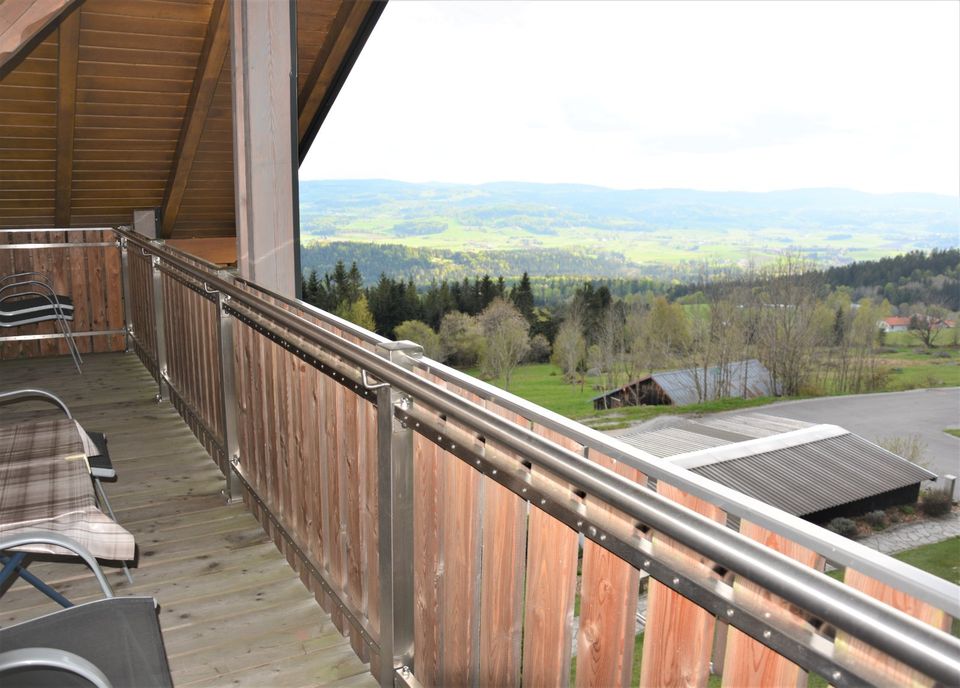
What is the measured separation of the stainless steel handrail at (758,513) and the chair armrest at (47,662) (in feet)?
2.47

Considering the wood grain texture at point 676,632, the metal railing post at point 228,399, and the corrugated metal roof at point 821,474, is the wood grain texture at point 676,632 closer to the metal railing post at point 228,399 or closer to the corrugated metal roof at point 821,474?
the metal railing post at point 228,399

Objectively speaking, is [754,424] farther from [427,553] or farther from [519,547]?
[519,547]

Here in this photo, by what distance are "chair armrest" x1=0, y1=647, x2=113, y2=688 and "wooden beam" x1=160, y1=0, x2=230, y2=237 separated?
4.95 metres

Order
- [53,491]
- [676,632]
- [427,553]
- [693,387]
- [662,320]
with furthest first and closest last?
[662,320] < [693,387] < [53,491] < [427,553] < [676,632]

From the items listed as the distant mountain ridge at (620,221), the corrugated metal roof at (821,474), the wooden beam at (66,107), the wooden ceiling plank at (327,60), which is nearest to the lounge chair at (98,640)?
the wooden beam at (66,107)

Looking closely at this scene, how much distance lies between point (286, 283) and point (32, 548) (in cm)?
234

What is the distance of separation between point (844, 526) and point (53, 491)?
60.2ft

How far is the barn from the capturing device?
25.8 meters

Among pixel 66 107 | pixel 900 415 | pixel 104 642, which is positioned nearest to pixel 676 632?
pixel 104 642

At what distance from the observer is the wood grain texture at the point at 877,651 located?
635 millimetres

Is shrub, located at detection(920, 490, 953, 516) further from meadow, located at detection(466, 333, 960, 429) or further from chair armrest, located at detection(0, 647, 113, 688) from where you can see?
chair armrest, located at detection(0, 647, 113, 688)

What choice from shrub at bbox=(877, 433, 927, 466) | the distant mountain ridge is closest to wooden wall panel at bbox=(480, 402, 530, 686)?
shrub at bbox=(877, 433, 927, 466)

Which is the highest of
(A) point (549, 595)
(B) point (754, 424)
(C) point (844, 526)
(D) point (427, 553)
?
(A) point (549, 595)

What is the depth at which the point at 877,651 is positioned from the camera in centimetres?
65
